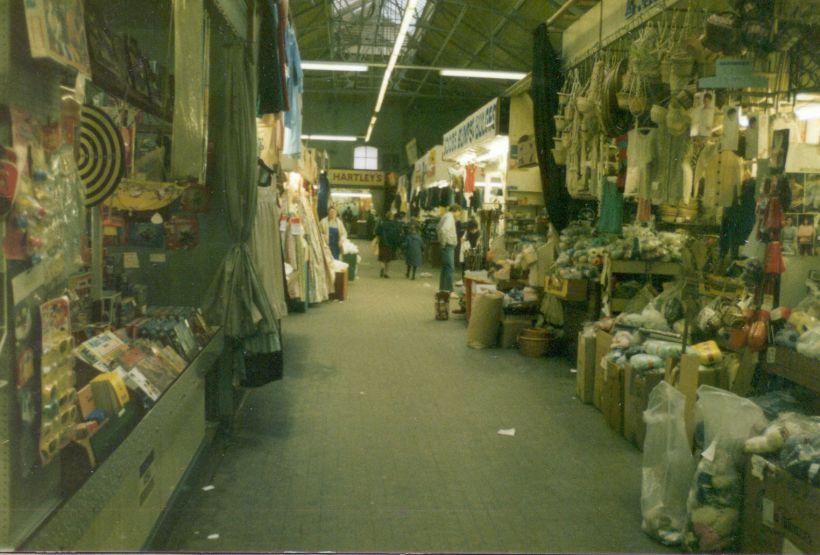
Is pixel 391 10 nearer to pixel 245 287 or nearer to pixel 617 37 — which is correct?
pixel 617 37

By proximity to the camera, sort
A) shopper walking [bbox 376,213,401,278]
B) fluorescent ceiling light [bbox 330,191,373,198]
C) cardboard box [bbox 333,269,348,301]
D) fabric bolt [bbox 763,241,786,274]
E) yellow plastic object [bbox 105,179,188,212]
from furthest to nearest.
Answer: fluorescent ceiling light [bbox 330,191,373,198]
shopper walking [bbox 376,213,401,278]
cardboard box [bbox 333,269,348,301]
yellow plastic object [bbox 105,179,188,212]
fabric bolt [bbox 763,241,786,274]

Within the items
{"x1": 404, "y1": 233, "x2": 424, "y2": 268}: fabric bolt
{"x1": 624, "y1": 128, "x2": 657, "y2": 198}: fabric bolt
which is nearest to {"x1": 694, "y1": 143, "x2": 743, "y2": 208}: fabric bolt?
{"x1": 624, "y1": 128, "x2": 657, "y2": 198}: fabric bolt

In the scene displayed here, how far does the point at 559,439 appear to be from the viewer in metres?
5.07

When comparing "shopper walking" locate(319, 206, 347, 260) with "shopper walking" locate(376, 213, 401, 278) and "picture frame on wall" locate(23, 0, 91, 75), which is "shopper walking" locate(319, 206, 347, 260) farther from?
"picture frame on wall" locate(23, 0, 91, 75)

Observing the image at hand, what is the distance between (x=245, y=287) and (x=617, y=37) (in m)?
4.22

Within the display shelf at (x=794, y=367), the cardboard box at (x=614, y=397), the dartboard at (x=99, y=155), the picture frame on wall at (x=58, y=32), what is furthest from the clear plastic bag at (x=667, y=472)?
the picture frame on wall at (x=58, y=32)

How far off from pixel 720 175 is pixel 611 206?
1.67m

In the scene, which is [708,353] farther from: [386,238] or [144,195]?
[386,238]

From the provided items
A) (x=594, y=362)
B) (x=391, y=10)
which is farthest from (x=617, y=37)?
(x=391, y=10)

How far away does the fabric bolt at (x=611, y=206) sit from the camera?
6.67 m

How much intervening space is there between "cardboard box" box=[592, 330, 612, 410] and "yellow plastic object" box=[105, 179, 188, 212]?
3.48m

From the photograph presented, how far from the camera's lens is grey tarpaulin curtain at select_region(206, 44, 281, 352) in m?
4.64

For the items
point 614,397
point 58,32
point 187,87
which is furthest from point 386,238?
point 58,32

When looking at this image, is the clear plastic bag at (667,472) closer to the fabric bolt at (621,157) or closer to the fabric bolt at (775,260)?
the fabric bolt at (775,260)
